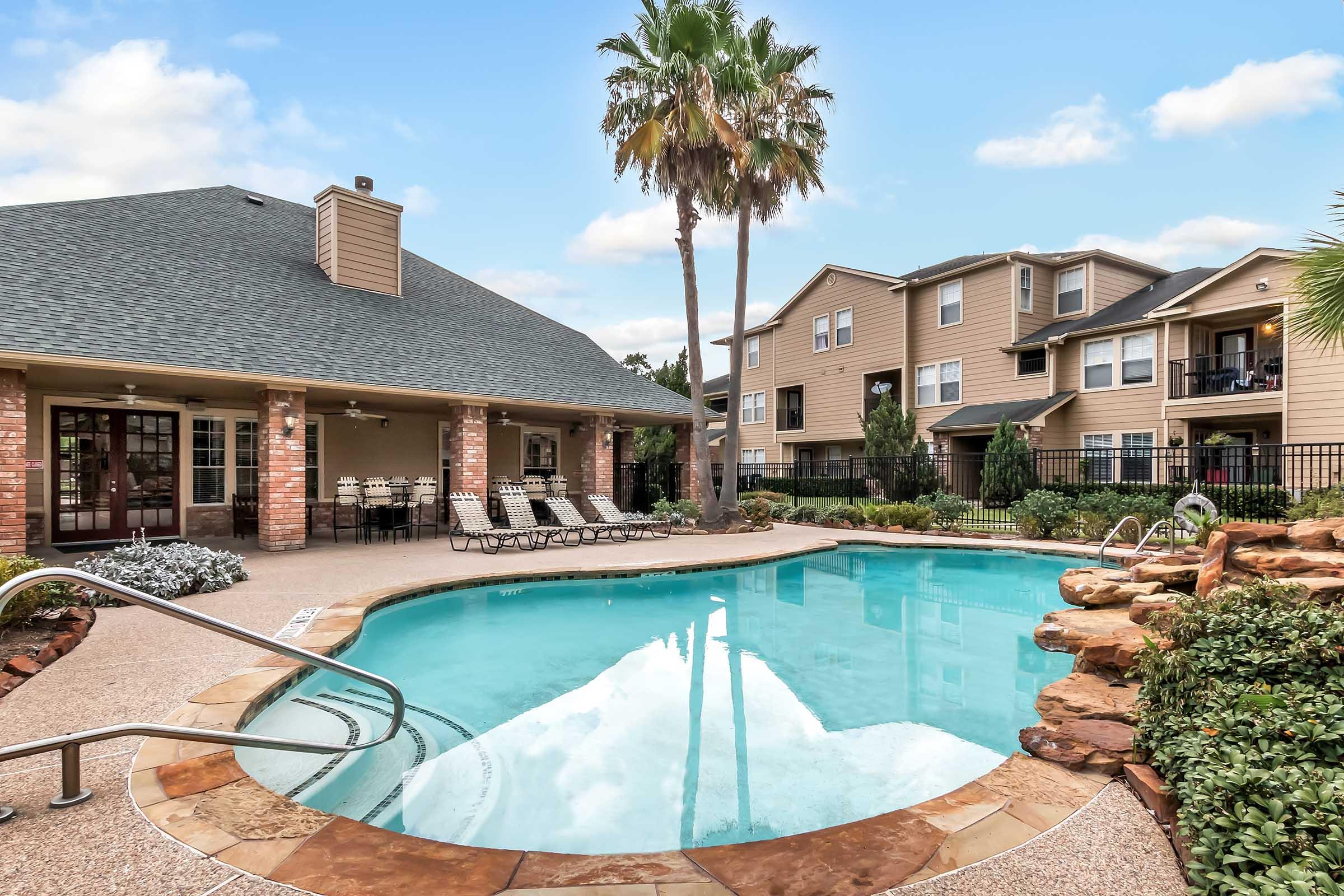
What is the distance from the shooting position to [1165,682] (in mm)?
3564

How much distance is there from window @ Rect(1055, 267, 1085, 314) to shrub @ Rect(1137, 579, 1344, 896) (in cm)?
2015

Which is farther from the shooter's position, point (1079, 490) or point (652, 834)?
point (1079, 490)

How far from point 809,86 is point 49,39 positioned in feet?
47.5

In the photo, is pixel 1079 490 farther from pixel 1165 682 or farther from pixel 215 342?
pixel 215 342

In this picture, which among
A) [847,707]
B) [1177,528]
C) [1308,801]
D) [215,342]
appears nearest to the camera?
[1308,801]

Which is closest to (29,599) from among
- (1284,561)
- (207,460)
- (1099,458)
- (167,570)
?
(167,570)

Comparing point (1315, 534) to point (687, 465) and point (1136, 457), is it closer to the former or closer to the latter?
point (687, 465)

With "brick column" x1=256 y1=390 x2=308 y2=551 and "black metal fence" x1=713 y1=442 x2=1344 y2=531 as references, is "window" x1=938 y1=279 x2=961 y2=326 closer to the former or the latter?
"black metal fence" x1=713 y1=442 x2=1344 y2=531

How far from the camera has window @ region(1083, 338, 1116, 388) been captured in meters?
19.2

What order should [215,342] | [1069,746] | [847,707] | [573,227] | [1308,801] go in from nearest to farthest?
1. [1308,801]
2. [1069,746]
3. [847,707]
4. [215,342]
5. [573,227]

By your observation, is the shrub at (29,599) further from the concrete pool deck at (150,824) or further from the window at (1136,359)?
the window at (1136,359)

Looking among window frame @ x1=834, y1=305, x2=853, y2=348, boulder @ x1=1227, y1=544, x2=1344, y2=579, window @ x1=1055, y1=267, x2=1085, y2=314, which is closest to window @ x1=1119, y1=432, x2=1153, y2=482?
window @ x1=1055, y1=267, x2=1085, y2=314

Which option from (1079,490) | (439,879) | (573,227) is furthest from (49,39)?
(1079,490)

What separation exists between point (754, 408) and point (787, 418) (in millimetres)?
1979
